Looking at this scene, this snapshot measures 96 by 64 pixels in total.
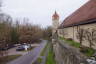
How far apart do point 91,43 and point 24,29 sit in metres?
45.2

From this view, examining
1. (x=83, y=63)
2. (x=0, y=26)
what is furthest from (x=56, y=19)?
(x=83, y=63)

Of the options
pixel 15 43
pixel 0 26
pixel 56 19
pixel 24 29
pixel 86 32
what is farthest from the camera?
pixel 24 29

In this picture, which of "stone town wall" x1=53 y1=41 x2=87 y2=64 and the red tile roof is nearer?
"stone town wall" x1=53 y1=41 x2=87 y2=64

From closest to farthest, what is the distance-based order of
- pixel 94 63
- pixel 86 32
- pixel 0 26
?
1. pixel 94 63
2. pixel 86 32
3. pixel 0 26

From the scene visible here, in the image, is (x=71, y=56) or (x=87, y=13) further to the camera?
(x=87, y=13)

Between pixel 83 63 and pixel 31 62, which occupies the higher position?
pixel 83 63

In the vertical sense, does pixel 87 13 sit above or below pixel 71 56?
above

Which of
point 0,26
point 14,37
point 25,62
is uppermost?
point 0,26

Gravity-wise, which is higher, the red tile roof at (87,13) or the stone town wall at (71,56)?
the red tile roof at (87,13)

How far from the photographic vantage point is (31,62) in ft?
77.8

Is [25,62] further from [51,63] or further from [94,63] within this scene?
[94,63]

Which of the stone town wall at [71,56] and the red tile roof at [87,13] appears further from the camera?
the red tile roof at [87,13]

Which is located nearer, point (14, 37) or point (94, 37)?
point (94, 37)

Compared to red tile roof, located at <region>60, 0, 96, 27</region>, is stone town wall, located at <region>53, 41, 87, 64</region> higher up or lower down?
lower down
